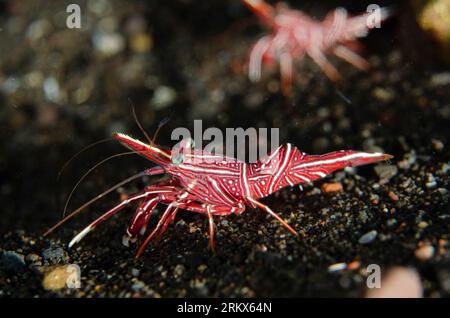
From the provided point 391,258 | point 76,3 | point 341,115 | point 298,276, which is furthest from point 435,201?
point 76,3

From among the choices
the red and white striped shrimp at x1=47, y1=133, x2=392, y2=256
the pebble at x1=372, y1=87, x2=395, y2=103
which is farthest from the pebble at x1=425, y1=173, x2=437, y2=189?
the pebble at x1=372, y1=87, x2=395, y2=103

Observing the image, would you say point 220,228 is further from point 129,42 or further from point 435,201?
point 129,42

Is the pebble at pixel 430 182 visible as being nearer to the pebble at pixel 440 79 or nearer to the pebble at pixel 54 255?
the pebble at pixel 440 79

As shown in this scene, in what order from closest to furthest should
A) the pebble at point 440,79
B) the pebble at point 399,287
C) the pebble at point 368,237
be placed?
the pebble at point 399,287
the pebble at point 368,237
the pebble at point 440,79

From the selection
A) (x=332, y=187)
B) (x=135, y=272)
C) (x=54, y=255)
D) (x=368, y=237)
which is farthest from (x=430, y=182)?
(x=54, y=255)

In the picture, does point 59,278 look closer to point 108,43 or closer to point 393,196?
point 393,196

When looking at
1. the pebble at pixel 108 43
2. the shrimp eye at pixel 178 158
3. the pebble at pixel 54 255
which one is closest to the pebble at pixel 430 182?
the shrimp eye at pixel 178 158
